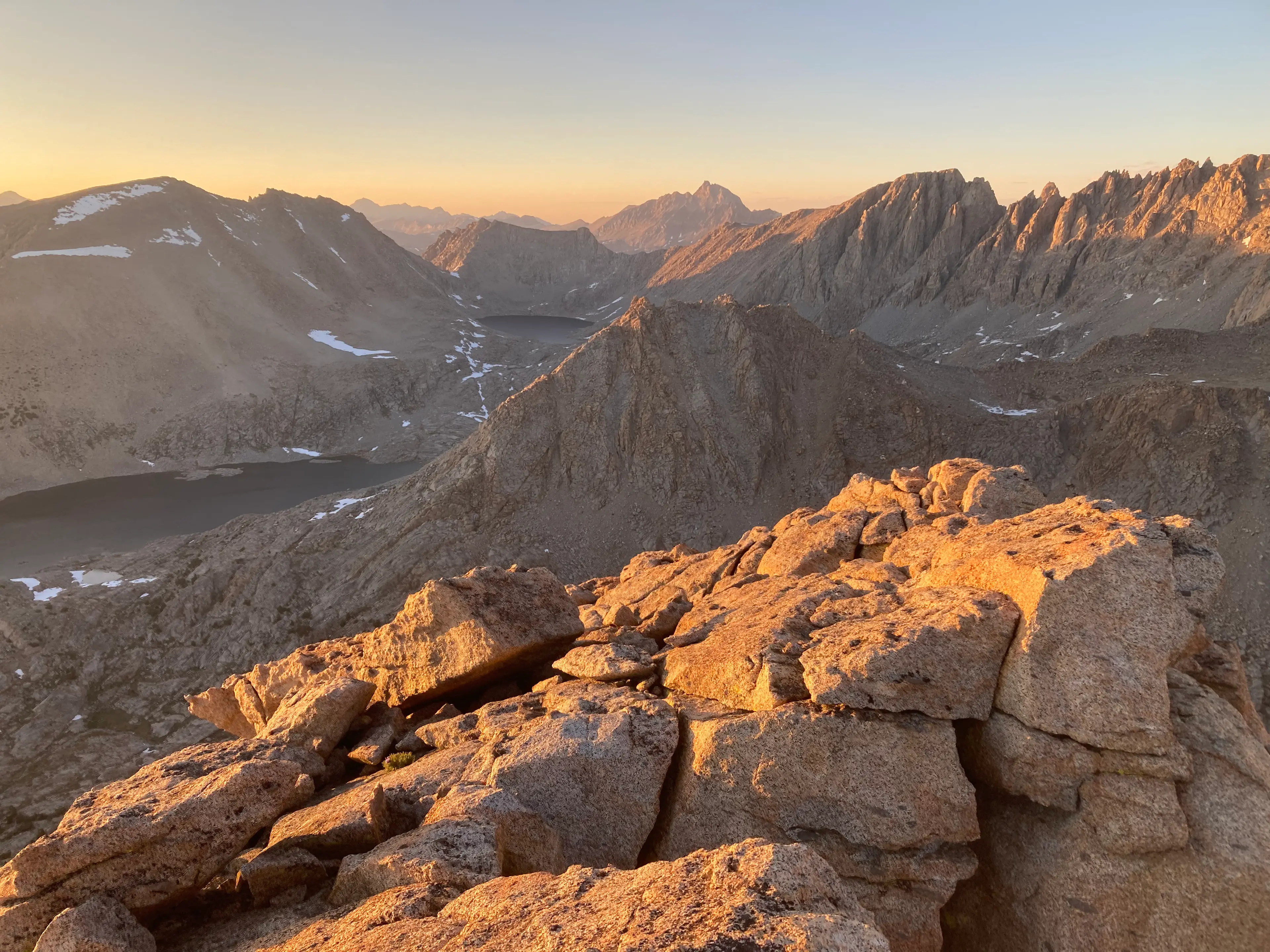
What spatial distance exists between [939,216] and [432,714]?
18456 cm

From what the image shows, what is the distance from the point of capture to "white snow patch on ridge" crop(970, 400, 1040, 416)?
71.1 meters

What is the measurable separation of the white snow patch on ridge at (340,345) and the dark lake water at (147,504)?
1467 inches

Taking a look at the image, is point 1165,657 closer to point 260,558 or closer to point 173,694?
point 173,694

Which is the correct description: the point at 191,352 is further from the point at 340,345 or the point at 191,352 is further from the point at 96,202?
the point at 96,202

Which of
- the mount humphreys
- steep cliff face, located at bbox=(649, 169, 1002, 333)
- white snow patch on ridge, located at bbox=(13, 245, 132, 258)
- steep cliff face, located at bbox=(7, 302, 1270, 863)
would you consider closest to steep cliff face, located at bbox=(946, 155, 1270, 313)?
steep cliff face, located at bbox=(649, 169, 1002, 333)

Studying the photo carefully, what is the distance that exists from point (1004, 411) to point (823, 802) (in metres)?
74.7

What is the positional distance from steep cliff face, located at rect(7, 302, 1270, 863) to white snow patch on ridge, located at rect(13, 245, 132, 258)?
3477 inches

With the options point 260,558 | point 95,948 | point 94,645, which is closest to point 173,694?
point 94,645

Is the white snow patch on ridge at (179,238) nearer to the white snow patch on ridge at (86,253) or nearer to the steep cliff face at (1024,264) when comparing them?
the white snow patch on ridge at (86,253)

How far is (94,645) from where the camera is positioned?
52906 millimetres

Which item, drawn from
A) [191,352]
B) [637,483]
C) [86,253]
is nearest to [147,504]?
[191,352]

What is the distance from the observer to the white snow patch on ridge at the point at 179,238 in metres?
137

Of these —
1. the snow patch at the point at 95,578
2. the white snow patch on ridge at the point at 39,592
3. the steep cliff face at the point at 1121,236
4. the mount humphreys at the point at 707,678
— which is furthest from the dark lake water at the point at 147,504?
the steep cliff face at the point at 1121,236

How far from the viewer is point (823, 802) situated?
438 inches
